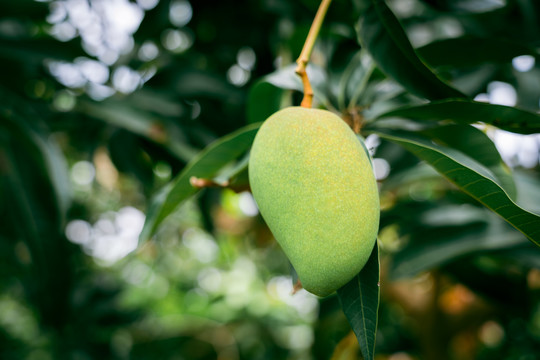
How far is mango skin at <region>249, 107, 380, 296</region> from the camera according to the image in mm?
337

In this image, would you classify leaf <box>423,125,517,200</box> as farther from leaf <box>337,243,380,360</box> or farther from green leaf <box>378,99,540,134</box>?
leaf <box>337,243,380,360</box>

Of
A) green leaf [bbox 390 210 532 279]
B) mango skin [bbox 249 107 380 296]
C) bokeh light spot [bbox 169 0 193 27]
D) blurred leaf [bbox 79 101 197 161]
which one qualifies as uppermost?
mango skin [bbox 249 107 380 296]

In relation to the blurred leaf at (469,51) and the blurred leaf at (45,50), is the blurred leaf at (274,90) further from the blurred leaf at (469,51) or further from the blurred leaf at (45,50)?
the blurred leaf at (45,50)

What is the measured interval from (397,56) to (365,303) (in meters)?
0.26

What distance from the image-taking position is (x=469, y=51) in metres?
0.57

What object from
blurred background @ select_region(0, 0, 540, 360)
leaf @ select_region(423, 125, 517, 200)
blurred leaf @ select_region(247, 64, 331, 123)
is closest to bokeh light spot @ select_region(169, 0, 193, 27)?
blurred background @ select_region(0, 0, 540, 360)

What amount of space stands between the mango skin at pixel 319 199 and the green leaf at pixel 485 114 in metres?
0.14

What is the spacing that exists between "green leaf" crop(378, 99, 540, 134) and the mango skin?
0.14 m

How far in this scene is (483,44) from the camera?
560 millimetres

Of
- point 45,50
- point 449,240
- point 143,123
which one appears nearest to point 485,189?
point 449,240

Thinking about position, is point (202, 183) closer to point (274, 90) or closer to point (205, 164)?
point (205, 164)

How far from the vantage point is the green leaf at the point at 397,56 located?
462 mm

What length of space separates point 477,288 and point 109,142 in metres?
0.95

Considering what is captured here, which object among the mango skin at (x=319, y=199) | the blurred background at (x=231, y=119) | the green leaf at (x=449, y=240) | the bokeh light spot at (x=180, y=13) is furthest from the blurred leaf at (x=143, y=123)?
the mango skin at (x=319, y=199)
